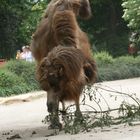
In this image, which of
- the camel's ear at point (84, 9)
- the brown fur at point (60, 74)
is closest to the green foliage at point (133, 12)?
the camel's ear at point (84, 9)

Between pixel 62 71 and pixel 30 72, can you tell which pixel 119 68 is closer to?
pixel 30 72

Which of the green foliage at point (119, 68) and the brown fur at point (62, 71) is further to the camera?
the green foliage at point (119, 68)

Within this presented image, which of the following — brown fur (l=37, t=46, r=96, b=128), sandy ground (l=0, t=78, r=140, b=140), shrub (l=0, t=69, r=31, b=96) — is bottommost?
sandy ground (l=0, t=78, r=140, b=140)

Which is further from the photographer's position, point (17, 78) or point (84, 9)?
point (17, 78)

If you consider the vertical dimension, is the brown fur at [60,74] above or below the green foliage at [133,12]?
below

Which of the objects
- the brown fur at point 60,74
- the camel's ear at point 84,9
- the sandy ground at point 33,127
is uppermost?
the camel's ear at point 84,9

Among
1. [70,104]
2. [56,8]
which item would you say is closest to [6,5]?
[56,8]

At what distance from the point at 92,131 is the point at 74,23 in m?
1.89

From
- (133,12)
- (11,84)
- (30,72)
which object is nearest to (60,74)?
(11,84)

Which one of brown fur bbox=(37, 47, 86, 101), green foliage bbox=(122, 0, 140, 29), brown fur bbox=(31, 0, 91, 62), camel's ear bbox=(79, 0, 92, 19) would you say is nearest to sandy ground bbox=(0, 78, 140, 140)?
brown fur bbox=(37, 47, 86, 101)

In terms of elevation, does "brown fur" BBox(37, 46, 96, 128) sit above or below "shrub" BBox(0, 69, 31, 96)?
below

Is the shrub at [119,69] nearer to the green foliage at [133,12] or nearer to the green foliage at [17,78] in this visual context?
the green foliage at [133,12]

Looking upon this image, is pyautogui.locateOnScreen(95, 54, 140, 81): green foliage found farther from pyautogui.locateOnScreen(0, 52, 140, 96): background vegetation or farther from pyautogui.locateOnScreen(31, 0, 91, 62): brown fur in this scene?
pyautogui.locateOnScreen(31, 0, 91, 62): brown fur

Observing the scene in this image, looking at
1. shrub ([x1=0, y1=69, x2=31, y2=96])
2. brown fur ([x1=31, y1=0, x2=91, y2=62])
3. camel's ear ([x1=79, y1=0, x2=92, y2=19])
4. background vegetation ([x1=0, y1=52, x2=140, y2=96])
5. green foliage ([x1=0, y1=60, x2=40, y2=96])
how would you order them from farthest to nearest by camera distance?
background vegetation ([x1=0, y1=52, x2=140, y2=96]) → green foliage ([x1=0, y1=60, x2=40, y2=96]) → shrub ([x1=0, y1=69, x2=31, y2=96]) → camel's ear ([x1=79, y1=0, x2=92, y2=19]) → brown fur ([x1=31, y1=0, x2=91, y2=62])
